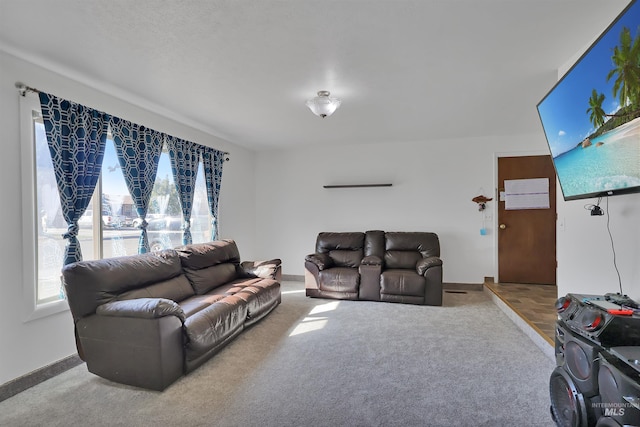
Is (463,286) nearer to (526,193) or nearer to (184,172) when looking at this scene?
(526,193)

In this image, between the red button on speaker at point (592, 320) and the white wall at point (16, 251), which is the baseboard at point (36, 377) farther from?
the red button on speaker at point (592, 320)

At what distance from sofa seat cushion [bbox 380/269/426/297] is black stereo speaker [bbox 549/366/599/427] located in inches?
90.2

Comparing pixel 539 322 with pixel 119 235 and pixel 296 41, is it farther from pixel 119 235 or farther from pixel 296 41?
pixel 119 235

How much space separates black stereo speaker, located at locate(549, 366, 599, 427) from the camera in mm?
1293

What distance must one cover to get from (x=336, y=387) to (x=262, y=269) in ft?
6.86

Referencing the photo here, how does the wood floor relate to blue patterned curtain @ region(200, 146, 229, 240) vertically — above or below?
below

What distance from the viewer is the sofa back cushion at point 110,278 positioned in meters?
2.22

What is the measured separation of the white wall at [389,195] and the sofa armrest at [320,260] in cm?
86

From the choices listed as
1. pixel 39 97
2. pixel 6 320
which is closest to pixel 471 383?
pixel 6 320

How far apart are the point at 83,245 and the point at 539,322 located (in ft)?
14.6

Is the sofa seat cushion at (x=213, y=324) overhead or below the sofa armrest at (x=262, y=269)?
below

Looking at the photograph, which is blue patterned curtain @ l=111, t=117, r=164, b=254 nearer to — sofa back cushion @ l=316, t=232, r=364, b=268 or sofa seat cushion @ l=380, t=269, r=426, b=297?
sofa back cushion @ l=316, t=232, r=364, b=268

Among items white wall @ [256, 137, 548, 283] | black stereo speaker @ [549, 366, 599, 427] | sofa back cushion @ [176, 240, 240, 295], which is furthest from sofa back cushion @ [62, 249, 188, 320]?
black stereo speaker @ [549, 366, 599, 427]

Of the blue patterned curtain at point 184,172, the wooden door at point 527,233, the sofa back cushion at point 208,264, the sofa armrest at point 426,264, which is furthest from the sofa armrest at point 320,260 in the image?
the wooden door at point 527,233
